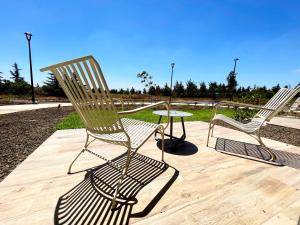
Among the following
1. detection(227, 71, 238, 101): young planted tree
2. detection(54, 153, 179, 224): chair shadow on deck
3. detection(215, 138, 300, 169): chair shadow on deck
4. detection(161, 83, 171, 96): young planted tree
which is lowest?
detection(54, 153, 179, 224): chair shadow on deck

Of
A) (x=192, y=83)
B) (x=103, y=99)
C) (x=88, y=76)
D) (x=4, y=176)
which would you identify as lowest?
(x=4, y=176)

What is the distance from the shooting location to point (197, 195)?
1.74 metres

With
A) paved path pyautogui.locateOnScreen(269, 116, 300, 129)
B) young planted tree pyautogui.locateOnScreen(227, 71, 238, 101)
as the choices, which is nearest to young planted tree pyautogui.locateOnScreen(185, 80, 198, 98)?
young planted tree pyautogui.locateOnScreen(227, 71, 238, 101)

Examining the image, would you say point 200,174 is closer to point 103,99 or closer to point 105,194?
point 105,194

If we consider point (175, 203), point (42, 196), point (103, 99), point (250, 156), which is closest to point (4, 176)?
point (42, 196)

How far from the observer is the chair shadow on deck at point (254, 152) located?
8.90 feet

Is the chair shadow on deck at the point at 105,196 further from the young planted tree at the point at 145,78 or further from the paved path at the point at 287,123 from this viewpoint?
the young planted tree at the point at 145,78

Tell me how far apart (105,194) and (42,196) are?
576mm

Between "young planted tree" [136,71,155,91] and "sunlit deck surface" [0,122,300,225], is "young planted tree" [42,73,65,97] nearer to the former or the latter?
"young planted tree" [136,71,155,91]

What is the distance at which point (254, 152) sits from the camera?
3.05 metres

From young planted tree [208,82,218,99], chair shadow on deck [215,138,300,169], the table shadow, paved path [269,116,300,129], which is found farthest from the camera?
young planted tree [208,82,218,99]

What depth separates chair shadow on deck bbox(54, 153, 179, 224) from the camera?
4.65ft

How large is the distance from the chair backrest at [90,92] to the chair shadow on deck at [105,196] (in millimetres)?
603

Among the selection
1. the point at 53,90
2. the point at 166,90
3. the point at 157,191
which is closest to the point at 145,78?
the point at 166,90
